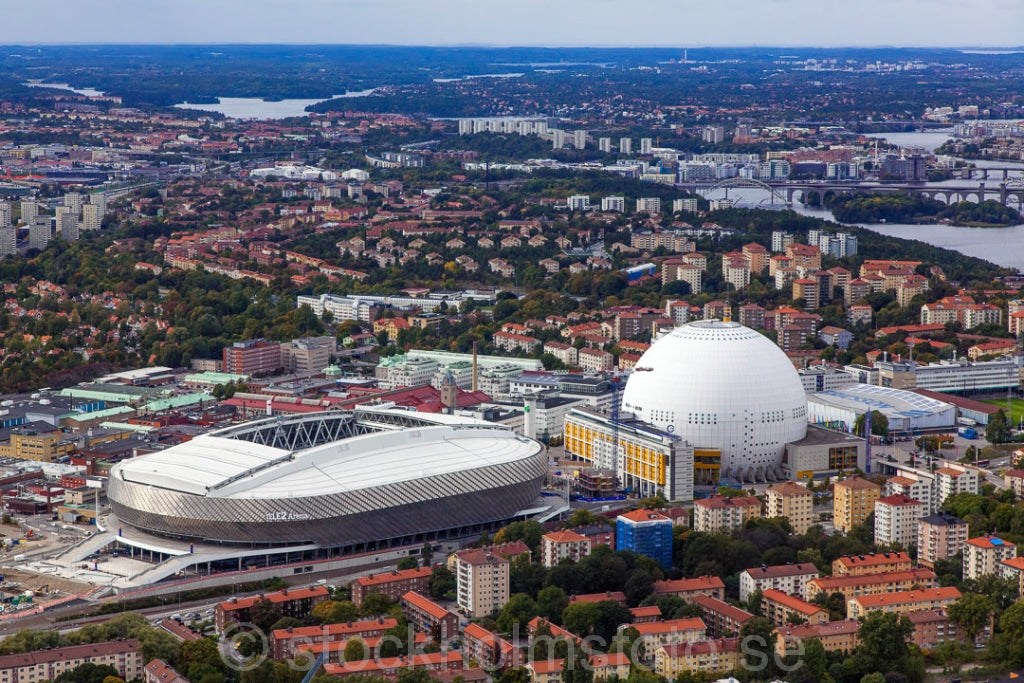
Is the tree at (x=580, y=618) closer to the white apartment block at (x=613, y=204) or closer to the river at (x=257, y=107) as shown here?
the white apartment block at (x=613, y=204)

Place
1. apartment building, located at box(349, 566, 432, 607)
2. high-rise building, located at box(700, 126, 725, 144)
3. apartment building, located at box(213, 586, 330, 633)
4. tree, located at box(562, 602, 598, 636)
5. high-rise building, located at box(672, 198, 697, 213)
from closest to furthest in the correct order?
tree, located at box(562, 602, 598, 636) < apartment building, located at box(213, 586, 330, 633) < apartment building, located at box(349, 566, 432, 607) < high-rise building, located at box(672, 198, 697, 213) < high-rise building, located at box(700, 126, 725, 144)

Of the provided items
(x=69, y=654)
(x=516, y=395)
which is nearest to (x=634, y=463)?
(x=516, y=395)

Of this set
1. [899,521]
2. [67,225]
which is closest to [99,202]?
[67,225]

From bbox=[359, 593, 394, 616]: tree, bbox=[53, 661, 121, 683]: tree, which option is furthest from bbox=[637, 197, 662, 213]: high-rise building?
bbox=[53, 661, 121, 683]: tree

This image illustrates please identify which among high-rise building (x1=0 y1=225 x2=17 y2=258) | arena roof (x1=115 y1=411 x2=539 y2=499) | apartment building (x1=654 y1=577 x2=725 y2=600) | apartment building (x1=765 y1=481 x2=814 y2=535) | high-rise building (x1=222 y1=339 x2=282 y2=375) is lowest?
high-rise building (x1=0 y1=225 x2=17 y2=258)

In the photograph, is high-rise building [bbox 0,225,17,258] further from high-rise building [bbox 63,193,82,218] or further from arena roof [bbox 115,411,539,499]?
arena roof [bbox 115,411,539,499]

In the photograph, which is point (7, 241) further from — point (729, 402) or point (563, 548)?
point (563, 548)
